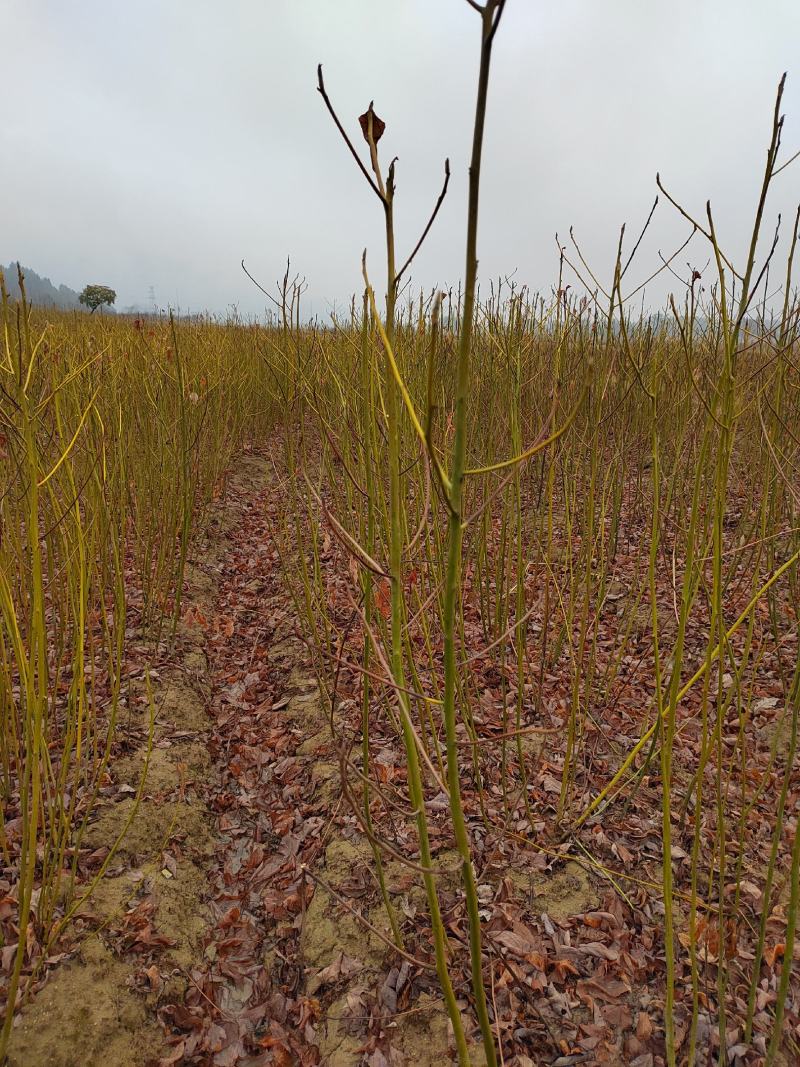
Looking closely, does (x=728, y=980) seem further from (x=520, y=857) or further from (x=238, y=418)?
(x=238, y=418)

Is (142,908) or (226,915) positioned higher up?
(142,908)

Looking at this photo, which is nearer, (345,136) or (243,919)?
(345,136)

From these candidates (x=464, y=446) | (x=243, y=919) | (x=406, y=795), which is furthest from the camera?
(x=406, y=795)

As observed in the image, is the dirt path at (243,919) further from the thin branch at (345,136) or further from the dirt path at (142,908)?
the thin branch at (345,136)

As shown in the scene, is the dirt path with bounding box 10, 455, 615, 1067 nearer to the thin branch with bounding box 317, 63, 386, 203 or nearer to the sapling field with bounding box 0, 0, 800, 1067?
the sapling field with bounding box 0, 0, 800, 1067

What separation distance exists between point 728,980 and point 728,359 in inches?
54.3

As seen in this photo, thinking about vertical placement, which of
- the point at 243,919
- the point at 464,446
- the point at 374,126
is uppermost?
the point at 374,126

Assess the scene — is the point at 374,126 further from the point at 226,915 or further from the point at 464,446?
the point at 226,915

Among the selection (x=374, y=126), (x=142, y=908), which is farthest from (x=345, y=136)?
(x=142, y=908)

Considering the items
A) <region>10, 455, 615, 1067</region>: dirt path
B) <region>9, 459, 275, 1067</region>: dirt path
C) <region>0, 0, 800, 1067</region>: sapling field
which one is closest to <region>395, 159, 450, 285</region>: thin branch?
<region>0, 0, 800, 1067</region>: sapling field

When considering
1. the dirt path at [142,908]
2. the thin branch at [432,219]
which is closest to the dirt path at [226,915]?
the dirt path at [142,908]

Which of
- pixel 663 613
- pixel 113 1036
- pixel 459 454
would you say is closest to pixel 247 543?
pixel 663 613

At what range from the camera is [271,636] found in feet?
10.3

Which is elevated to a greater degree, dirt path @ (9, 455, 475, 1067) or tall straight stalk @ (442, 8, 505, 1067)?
tall straight stalk @ (442, 8, 505, 1067)
